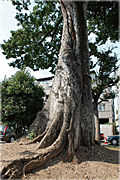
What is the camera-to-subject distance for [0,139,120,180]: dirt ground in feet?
12.4

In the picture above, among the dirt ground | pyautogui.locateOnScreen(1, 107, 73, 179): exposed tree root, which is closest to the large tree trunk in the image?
pyautogui.locateOnScreen(1, 107, 73, 179): exposed tree root

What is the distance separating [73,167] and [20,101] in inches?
190

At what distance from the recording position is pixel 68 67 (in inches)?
225

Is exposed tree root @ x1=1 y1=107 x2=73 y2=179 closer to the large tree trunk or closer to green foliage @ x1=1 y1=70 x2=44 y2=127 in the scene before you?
the large tree trunk

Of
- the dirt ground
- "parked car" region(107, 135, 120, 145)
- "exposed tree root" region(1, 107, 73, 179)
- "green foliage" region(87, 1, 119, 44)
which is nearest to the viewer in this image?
"exposed tree root" region(1, 107, 73, 179)

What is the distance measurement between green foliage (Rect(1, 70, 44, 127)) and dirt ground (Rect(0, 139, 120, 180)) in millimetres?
3341

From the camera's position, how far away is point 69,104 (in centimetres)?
511

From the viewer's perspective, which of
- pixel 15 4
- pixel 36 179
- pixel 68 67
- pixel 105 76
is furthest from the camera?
pixel 105 76

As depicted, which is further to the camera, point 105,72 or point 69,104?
point 105,72

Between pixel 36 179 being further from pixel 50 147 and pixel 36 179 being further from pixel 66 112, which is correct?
pixel 66 112

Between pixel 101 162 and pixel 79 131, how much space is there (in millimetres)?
1079

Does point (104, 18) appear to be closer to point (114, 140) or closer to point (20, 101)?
point (20, 101)

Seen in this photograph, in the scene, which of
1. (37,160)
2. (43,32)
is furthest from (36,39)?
(37,160)

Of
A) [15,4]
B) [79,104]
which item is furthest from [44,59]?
[79,104]
